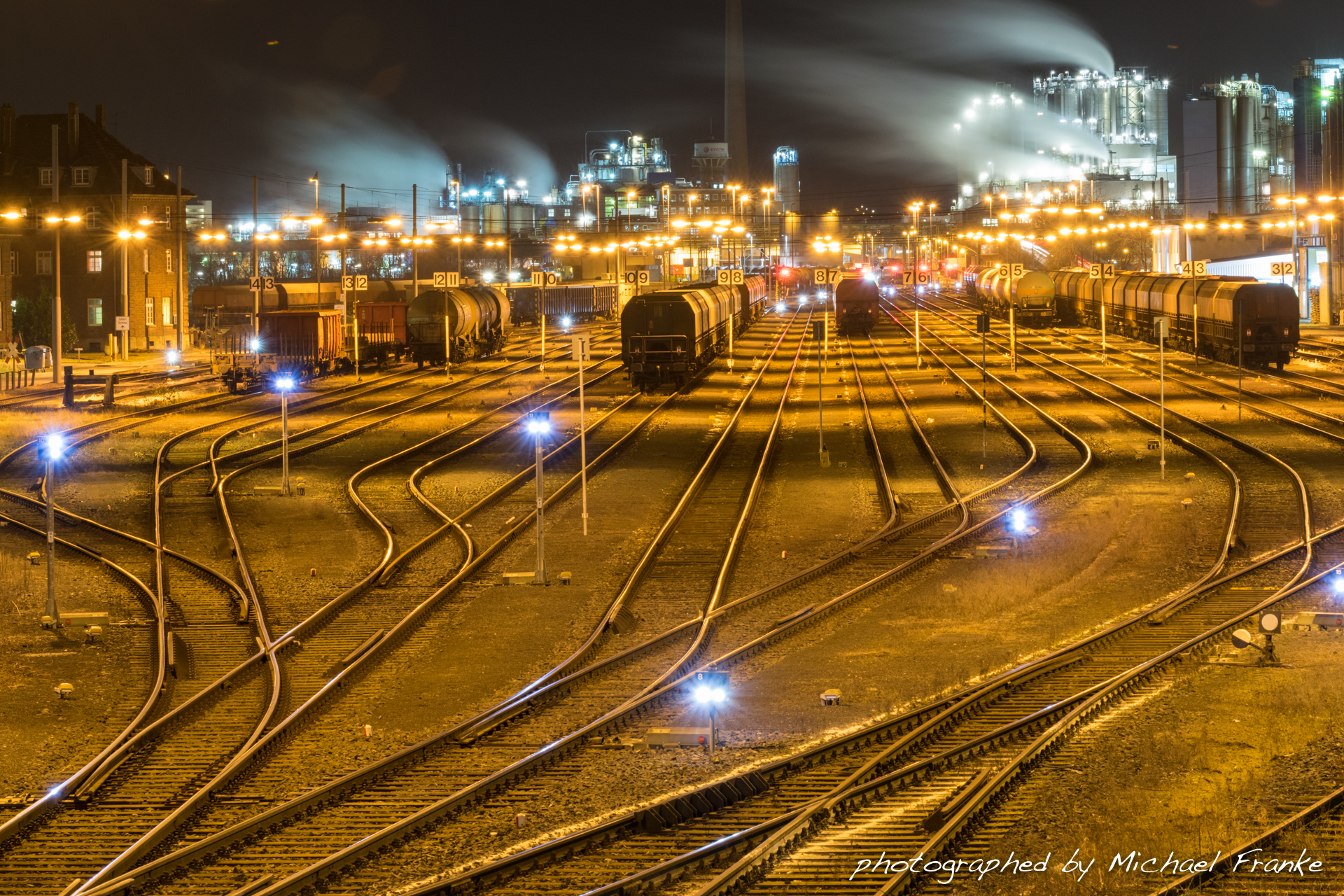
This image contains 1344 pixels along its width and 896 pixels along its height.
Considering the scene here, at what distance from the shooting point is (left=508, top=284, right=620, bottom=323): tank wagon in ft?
332

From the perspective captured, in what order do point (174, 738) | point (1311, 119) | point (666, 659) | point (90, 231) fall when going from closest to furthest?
point (174, 738) < point (666, 659) < point (90, 231) < point (1311, 119)

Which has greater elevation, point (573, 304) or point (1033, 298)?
point (573, 304)

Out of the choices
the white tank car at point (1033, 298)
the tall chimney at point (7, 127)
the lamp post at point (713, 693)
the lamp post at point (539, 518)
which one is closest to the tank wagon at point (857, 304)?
the white tank car at point (1033, 298)

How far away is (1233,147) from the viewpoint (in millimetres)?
127438

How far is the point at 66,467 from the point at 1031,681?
21782 mm

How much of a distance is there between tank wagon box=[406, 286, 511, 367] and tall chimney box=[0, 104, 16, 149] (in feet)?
105

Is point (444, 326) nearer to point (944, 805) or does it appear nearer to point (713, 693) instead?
point (713, 693)

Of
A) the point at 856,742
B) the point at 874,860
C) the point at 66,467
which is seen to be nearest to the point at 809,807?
the point at 874,860

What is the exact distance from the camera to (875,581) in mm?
Result: 16625

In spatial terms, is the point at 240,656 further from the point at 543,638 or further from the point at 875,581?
the point at 875,581

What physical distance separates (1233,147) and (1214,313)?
290 feet

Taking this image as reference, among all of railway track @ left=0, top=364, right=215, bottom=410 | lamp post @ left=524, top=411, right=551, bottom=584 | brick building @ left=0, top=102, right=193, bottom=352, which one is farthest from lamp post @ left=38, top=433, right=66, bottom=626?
brick building @ left=0, top=102, right=193, bottom=352

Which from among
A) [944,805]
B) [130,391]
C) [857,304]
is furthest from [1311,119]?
[944,805]

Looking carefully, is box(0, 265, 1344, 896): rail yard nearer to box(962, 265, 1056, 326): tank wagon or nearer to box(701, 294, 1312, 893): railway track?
box(701, 294, 1312, 893): railway track
